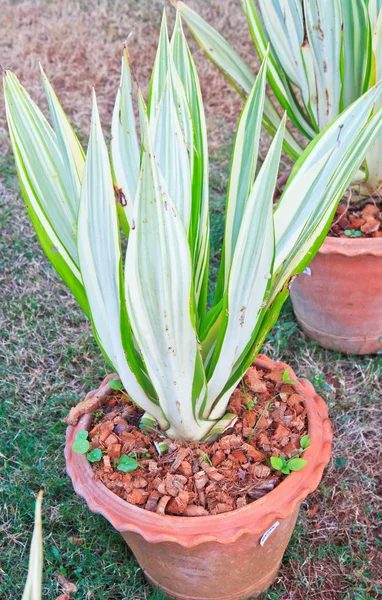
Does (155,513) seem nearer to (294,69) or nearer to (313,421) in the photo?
(313,421)

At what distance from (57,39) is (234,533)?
297 cm

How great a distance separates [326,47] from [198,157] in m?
0.66

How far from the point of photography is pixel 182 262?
86cm

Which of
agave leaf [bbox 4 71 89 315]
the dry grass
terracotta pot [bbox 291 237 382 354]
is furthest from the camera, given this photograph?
the dry grass

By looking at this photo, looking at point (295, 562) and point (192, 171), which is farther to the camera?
point (295, 562)

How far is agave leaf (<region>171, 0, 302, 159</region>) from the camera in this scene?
64.6 inches

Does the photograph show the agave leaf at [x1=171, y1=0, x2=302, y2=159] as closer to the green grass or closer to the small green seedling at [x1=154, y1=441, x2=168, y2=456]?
the green grass

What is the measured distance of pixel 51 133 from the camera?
3.47 feet

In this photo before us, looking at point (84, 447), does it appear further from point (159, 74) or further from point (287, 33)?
point (287, 33)

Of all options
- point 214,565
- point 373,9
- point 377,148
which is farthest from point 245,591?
point 373,9

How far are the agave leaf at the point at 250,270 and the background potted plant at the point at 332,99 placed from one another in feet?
2.01

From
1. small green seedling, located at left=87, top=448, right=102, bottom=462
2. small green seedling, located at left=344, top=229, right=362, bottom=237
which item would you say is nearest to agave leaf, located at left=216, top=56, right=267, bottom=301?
small green seedling, located at left=87, top=448, right=102, bottom=462

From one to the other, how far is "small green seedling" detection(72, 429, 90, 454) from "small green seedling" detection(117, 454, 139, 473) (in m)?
0.07

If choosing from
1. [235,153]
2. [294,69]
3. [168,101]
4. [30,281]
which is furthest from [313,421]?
[30,281]
